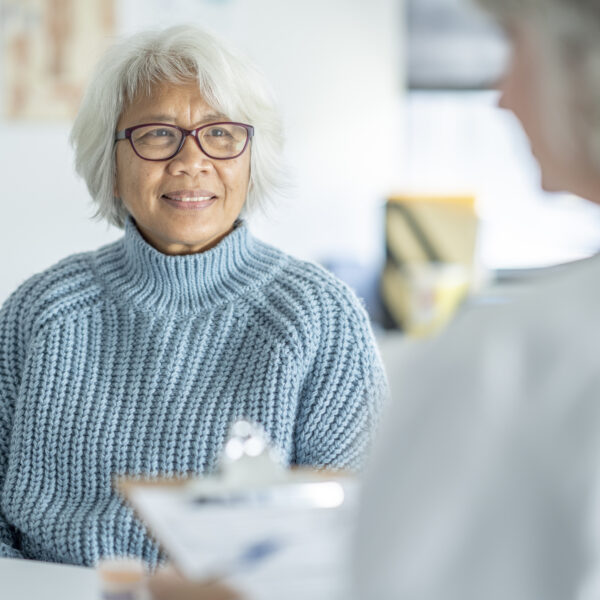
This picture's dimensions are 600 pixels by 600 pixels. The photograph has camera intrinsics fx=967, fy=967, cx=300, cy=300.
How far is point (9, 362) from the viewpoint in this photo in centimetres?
174

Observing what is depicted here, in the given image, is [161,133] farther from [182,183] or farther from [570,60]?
[570,60]

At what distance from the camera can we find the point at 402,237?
4.93m

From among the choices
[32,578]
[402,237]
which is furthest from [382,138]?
[32,578]

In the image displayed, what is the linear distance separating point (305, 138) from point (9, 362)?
3306mm

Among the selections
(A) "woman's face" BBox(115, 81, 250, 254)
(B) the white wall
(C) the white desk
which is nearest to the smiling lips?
(A) "woman's face" BBox(115, 81, 250, 254)

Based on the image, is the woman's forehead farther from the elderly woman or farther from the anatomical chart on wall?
the anatomical chart on wall

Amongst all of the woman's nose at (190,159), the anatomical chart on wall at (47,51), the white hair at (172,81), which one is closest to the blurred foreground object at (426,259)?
the anatomical chart on wall at (47,51)

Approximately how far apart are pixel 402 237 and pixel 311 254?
0.48 m

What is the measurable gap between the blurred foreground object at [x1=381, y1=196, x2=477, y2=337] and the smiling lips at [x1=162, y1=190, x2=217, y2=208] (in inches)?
124

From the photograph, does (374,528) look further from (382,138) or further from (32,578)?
(382,138)

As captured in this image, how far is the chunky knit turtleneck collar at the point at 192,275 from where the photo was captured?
5.61 feet

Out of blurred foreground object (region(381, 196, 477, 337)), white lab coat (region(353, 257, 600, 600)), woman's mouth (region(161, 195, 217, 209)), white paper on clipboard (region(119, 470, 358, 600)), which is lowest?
blurred foreground object (region(381, 196, 477, 337))

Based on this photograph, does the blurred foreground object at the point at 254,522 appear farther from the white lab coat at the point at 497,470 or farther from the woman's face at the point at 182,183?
the woman's face at the point at 182,183

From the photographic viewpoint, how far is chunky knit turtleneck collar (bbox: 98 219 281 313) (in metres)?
1.71
